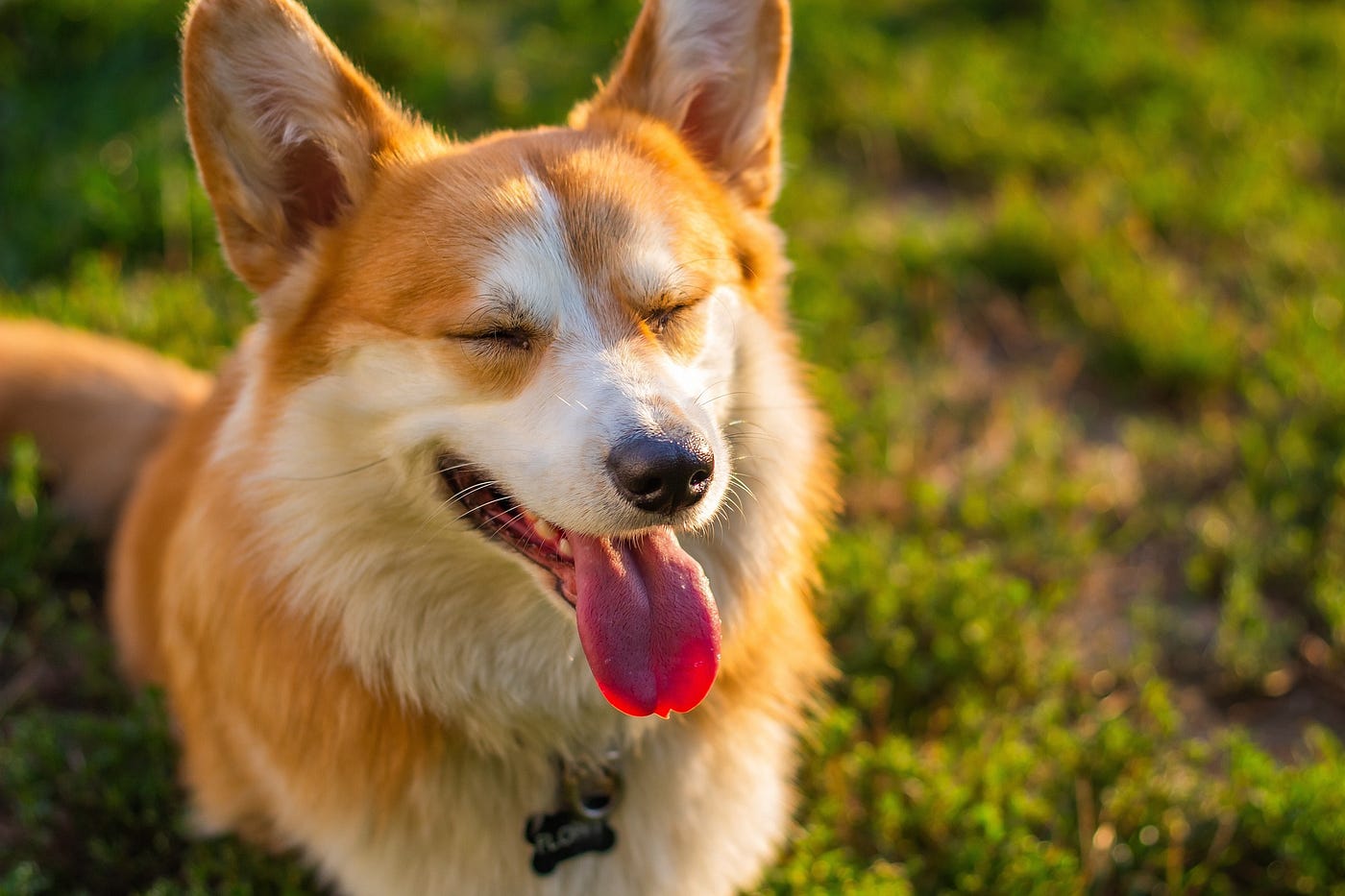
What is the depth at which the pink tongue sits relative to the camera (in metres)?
2.13

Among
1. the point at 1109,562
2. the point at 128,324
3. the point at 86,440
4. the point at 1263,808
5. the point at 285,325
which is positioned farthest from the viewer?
the point at 128,324

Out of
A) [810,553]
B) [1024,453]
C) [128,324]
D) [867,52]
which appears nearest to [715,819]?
[810,553]

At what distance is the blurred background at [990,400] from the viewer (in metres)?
2.79

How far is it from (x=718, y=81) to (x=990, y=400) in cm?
194

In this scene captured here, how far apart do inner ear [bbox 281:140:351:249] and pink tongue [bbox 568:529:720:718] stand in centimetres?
85

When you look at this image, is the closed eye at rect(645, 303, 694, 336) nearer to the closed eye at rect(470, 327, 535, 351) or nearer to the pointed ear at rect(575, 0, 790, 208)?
the closed eye at rect(470, 327, 535, 351)

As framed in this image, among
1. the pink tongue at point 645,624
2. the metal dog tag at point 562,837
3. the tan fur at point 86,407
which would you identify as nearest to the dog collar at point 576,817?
the metal dog tag at point 562,837

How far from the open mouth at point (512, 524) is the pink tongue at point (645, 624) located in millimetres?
40

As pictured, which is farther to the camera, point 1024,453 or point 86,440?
point 1024,453

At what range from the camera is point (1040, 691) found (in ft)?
10.6

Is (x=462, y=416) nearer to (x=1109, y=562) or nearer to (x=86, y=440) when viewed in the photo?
(x=86, y=440)

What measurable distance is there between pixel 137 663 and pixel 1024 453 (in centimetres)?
273

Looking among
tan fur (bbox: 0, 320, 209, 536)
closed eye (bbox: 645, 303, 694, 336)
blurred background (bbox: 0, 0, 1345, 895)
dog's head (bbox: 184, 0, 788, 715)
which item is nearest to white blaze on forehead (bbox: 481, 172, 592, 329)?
dog's head (bbox: 184, 0, 788, 715)

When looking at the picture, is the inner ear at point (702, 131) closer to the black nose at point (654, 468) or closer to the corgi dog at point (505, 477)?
the corgi dog at point (505, 477)
